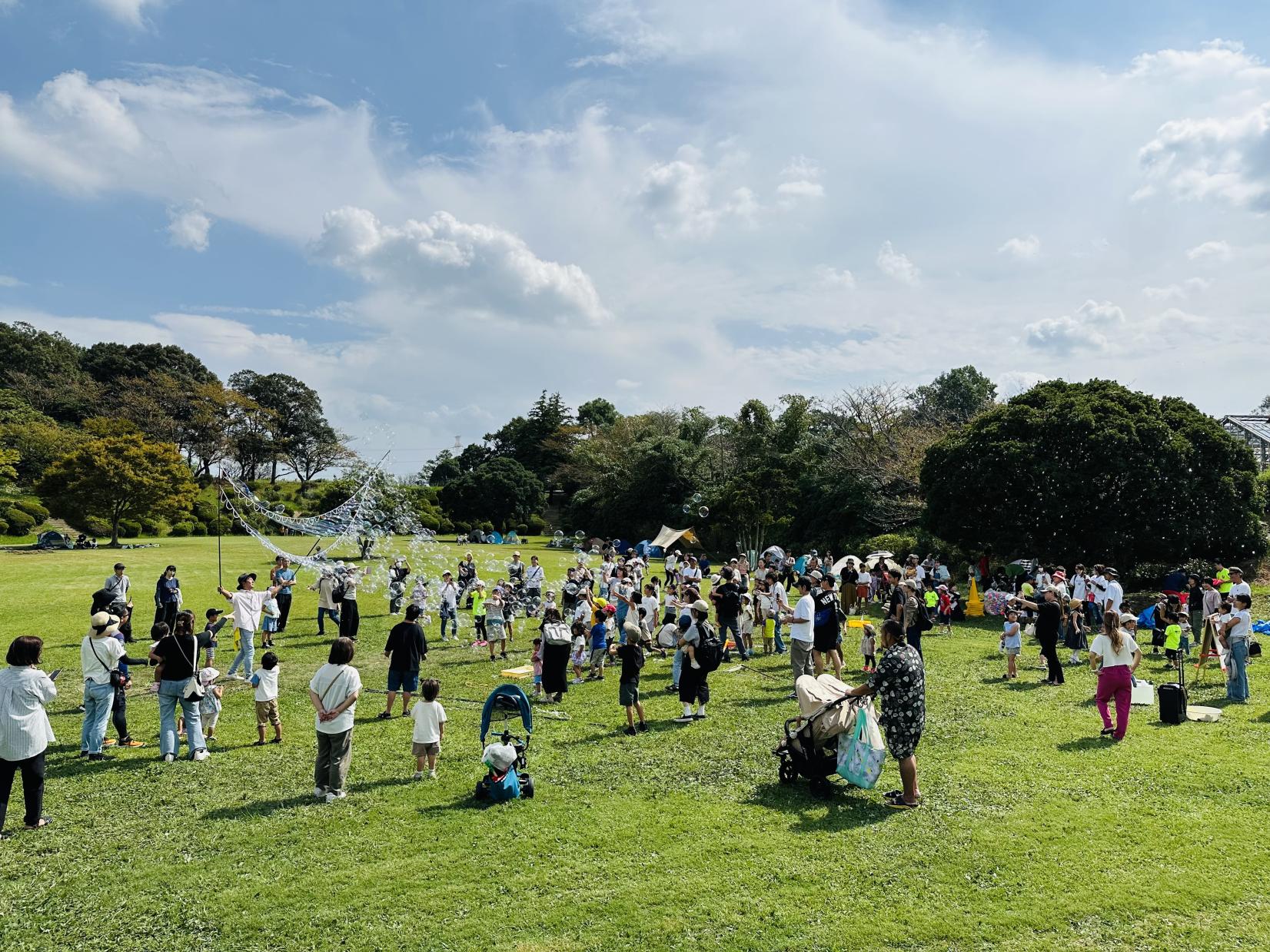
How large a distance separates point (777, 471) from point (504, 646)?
29035mm

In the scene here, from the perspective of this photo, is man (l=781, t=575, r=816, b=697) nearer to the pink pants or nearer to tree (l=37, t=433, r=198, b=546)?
the pink pants

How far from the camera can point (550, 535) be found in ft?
183

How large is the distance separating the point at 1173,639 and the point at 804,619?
22.4ft

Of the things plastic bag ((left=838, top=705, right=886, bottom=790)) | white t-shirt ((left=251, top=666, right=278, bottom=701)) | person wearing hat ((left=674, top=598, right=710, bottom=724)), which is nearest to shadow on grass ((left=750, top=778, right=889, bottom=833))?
plastic bag ((left=838, top=705, right=886, bottom=790))

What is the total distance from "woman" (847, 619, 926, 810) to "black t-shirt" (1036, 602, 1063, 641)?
20.3ft

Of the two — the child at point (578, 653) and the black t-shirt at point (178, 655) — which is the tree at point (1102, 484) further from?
the black t-shirt at point (178, 655)

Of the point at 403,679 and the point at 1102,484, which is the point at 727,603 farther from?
the point at 1102,484

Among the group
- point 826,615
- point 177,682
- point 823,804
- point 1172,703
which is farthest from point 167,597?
point 1172,703

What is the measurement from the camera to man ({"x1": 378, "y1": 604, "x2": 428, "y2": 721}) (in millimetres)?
11102

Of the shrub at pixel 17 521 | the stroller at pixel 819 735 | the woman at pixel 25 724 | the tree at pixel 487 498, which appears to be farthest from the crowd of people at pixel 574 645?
the tree at pixel 487 498

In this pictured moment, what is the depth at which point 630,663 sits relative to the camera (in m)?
10.1

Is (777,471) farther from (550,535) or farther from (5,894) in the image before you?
(5,894)

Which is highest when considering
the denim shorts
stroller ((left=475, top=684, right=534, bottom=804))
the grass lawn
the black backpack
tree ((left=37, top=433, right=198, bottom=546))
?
tree ((left=37, top=433, right=198, bottom=546))

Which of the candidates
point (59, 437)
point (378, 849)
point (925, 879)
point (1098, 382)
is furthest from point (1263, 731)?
point (59, 437)
